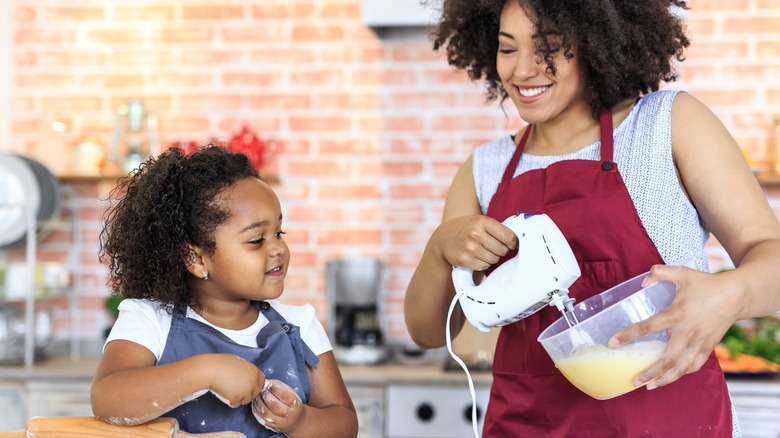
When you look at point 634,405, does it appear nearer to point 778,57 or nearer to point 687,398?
point 687,398

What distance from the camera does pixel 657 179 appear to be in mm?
1240

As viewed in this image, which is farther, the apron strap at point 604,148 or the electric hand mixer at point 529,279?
the apron strap at point 604,148

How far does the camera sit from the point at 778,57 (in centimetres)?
280

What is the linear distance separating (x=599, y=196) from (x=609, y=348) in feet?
0.99

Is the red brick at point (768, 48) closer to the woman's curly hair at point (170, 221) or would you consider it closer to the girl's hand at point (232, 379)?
the woman's curly hair at point (170, 221)

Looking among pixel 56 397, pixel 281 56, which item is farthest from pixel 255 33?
pixel 56 397

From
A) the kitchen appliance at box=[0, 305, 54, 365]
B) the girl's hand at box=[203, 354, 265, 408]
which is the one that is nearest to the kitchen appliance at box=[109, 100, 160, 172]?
the kitchen appliance at box=[0, 305, 54, 365]

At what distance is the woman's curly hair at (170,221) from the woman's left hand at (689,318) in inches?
26.4

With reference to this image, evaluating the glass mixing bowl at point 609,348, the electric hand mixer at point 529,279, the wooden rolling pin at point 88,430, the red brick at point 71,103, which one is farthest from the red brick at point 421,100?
the wooden rolling pin at point 88,430

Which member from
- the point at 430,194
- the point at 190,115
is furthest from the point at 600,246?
the point at 190,115

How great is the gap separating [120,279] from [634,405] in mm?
834

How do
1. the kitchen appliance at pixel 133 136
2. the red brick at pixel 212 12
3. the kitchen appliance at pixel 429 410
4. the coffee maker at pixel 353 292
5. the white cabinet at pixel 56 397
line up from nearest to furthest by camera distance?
1. the kitchen appliance at pixel 429 410
2. the white cabinet at pixel 56 397
3. the coffee maker at pixel 353 292
4. the kitchen appliance at pixel 133 136
5. the red brick at pixel 212 12

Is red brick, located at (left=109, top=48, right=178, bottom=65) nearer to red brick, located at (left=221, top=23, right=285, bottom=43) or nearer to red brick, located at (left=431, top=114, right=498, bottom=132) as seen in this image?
red brick, located at (left=221, top=23, right=285, bottom=43)

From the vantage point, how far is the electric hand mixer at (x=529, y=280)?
3.65ft
